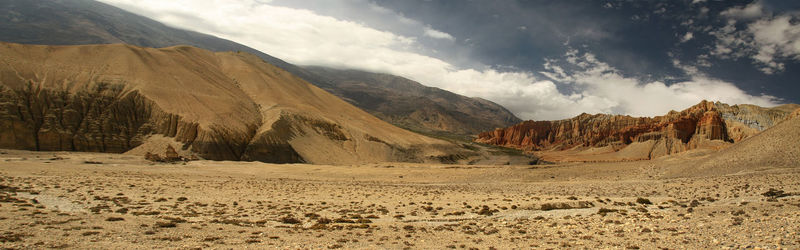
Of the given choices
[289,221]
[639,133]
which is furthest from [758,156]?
[639,133]

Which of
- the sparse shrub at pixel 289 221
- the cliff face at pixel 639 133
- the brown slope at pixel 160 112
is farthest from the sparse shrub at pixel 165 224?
the cliff face at pixel 639 133

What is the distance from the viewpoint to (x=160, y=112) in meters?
60.7

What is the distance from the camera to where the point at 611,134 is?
5896 inches

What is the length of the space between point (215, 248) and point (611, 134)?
165695mm

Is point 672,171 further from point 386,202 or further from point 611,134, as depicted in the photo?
point 611,134

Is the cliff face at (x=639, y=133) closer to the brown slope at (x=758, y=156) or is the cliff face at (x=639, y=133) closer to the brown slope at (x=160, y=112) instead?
the brown slope at (x=160, y=112)

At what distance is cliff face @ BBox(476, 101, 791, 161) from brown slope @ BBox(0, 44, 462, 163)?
79344mm

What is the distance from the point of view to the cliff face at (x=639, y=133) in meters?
112

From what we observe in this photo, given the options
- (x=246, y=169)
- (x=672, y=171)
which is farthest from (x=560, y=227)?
(x=246, y=169)

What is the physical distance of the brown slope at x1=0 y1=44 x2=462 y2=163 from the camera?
52.8m

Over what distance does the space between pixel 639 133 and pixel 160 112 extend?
14923cm

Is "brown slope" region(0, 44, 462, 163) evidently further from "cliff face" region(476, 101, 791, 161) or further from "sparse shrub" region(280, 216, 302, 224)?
"cliff face" region(476, 101, 791, 161)

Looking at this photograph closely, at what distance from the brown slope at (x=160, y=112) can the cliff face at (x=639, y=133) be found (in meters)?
79.3

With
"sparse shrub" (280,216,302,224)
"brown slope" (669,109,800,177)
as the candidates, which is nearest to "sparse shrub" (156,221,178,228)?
"sparse shrub" (280,216,302,224)
